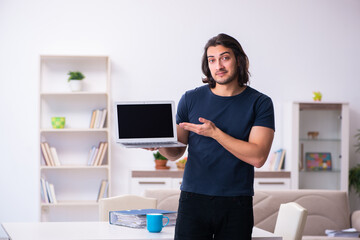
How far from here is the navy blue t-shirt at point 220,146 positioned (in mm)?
2055

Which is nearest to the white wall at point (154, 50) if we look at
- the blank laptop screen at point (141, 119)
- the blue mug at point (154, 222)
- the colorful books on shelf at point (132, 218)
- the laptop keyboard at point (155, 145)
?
the colorful books on shelf at point (132, 218)

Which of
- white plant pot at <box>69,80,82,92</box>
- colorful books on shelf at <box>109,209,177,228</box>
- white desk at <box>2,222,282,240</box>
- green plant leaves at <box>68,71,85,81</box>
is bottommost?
white desk at <box>2,222,282,240</box>

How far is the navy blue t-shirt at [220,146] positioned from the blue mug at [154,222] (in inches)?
21.5

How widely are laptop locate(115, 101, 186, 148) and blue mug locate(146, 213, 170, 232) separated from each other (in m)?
0.51

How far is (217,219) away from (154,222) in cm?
68

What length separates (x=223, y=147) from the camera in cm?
208

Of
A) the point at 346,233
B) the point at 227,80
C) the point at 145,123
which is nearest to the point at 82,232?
the point at 145,123

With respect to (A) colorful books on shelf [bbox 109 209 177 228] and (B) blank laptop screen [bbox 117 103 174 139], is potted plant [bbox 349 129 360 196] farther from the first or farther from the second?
(B) blank laptop screen [bbox 117 103 174 139]

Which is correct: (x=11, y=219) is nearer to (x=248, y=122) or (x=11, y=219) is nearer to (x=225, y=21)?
(x=225, y=21)

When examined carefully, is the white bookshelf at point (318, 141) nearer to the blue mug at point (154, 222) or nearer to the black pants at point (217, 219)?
the blue mug at point (154, 222)

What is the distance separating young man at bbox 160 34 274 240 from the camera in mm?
2018

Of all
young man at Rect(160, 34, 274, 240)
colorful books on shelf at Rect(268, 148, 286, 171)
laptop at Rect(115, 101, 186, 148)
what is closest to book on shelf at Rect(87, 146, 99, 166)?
colorful books on shelf at Rect(268, 148, 286, 171)

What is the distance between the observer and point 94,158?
5.69 meters

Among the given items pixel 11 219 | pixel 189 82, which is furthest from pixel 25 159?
pixel 189 82
